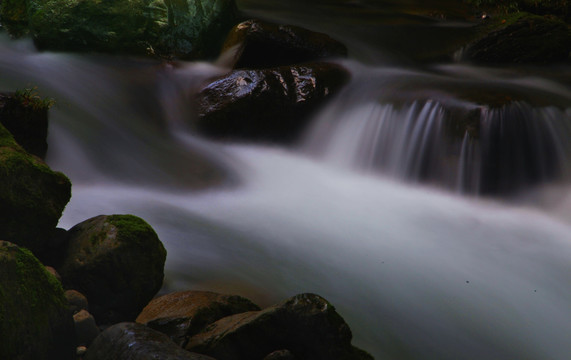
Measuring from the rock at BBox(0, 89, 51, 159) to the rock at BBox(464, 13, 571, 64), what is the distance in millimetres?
6758

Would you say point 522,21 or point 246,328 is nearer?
point 246,328

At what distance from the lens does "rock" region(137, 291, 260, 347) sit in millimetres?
2869

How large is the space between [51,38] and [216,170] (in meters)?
3.63

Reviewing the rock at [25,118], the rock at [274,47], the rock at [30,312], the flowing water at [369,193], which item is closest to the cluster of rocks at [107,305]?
the rock at [30,312]

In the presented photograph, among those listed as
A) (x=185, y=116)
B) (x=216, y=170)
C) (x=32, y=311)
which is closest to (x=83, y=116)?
(x=185, y=116)

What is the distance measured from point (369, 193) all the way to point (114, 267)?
3757 mm

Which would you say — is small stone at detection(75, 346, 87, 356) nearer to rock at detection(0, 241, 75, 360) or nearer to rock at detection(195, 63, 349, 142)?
rock at detection(0, 241, 75, 360)

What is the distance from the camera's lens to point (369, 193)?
20.8 feet

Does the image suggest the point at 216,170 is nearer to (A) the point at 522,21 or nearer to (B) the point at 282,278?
(B) the point at 282,278

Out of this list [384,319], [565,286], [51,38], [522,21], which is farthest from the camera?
[522,21]

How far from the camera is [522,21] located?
8867 millimetres

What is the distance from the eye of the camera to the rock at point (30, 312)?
227cm

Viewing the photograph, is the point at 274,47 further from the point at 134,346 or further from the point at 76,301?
the point at 134,346

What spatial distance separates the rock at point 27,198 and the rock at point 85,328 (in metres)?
0.64
